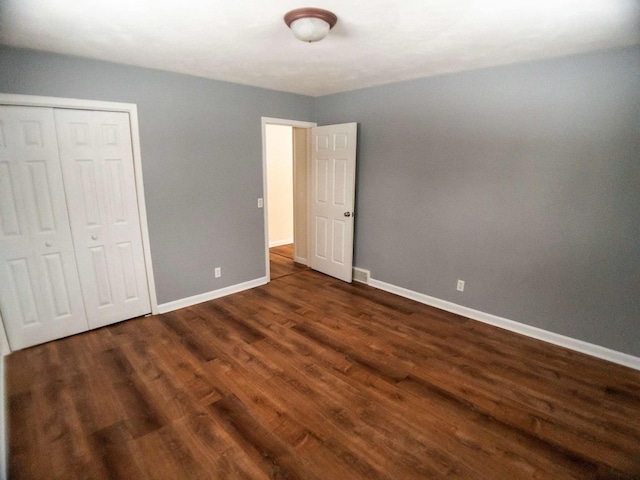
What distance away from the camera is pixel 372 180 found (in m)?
4.00

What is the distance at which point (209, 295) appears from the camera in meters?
3.77

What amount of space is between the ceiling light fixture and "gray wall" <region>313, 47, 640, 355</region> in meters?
1.83

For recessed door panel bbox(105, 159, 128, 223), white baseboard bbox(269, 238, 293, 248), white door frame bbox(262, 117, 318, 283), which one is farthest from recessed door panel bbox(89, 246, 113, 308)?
white baseboard bbox(269, 238, 293, 248)

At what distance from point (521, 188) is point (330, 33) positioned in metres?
2.11

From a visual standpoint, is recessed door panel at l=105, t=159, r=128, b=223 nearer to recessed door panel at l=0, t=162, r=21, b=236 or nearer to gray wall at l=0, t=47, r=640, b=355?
gray wall at l=0, t=47, r=640, b=355

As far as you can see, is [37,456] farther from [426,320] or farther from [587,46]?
[587,46]

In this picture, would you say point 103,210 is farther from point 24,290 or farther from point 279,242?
point 279,242

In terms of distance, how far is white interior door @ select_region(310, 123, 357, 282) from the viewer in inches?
159

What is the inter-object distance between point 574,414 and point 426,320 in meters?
1.38

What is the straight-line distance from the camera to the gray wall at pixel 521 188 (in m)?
2.46

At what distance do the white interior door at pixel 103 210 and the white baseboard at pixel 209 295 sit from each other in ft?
0.94

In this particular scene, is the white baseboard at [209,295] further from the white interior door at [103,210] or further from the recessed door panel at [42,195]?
the recessed door panel at [42,195]

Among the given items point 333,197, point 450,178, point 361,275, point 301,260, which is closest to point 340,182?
point 333,197

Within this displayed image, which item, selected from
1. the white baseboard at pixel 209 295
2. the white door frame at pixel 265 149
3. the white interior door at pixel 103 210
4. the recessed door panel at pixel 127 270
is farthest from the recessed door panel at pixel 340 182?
the recessed door panel at pixel 127 270
